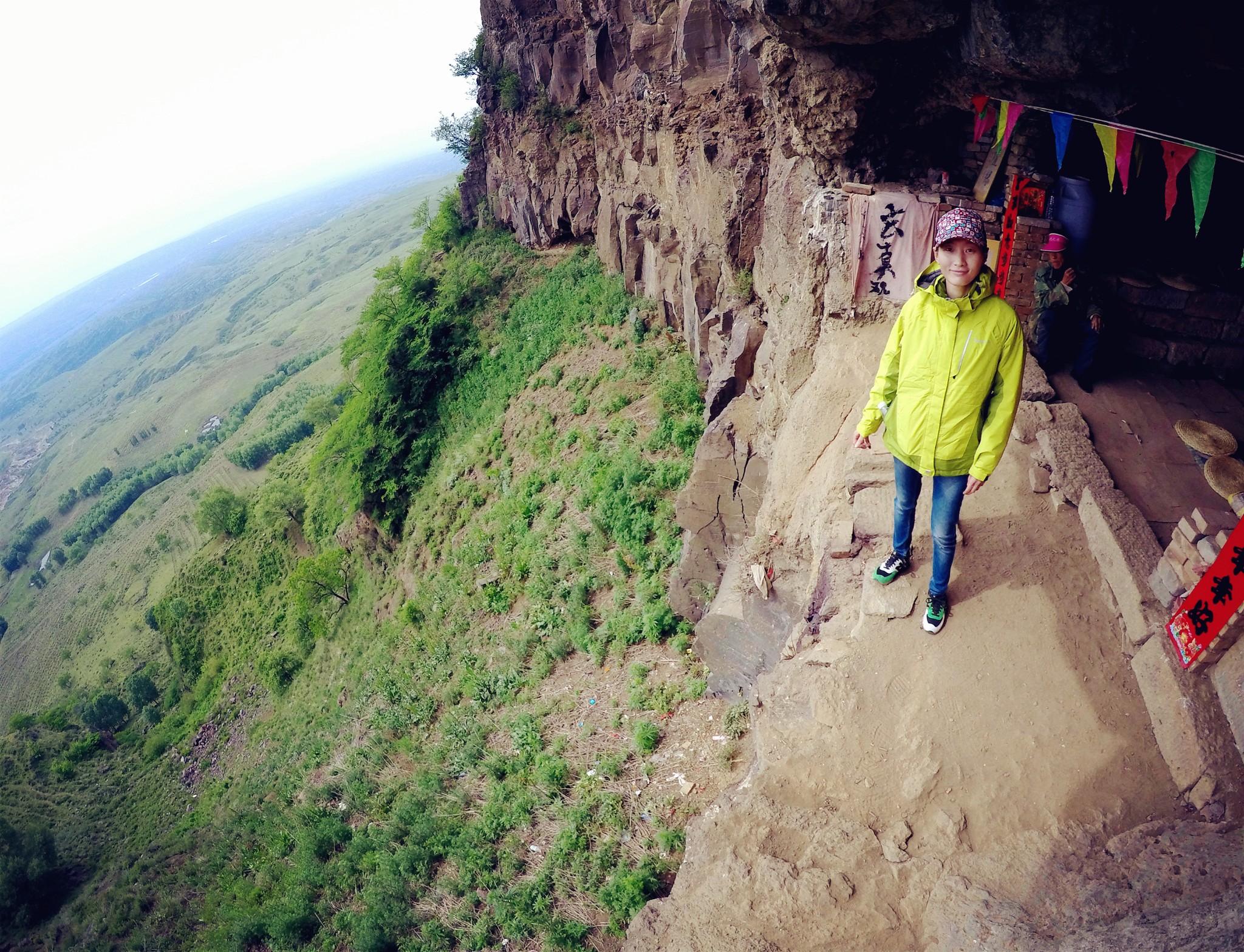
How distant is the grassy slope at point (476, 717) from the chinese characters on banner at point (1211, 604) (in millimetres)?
3655

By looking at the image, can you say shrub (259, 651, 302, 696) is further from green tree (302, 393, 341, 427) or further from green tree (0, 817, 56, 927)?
green tree (302, 393, 341, 427)

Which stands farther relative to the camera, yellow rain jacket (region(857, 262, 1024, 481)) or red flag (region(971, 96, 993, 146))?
red flag (region(971, 96, 993, 146))

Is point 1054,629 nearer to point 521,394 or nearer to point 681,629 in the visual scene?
point 681,629

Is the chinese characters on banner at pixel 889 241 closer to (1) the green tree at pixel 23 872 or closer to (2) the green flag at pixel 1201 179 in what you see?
(2) the green flag at pixel 1201 179

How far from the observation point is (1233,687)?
10.0ft

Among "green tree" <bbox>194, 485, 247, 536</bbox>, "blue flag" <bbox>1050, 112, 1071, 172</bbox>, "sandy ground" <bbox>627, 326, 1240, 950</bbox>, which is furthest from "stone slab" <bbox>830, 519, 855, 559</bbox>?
"green tree" <bbox>194, 485, 247, 536</bbox>

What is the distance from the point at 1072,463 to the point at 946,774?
8.68 feet

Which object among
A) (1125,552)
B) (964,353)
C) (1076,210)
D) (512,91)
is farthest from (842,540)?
(512,91)

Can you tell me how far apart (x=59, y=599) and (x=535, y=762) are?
159 feet

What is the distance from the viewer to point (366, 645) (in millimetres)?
14523

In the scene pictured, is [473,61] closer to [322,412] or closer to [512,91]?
[512,91]

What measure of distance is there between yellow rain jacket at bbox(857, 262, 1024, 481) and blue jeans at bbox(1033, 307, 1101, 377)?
2.85 m

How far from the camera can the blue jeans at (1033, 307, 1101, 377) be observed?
560 centimetres

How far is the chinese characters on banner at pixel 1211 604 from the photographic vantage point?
2.98m
